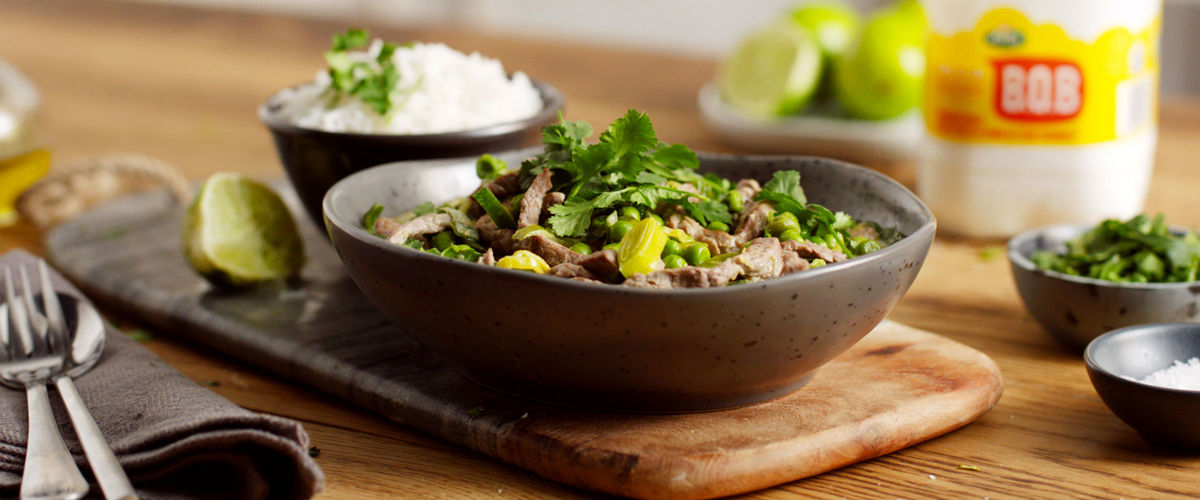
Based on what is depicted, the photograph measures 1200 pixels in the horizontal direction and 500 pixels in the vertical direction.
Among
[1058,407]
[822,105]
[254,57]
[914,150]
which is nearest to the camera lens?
[1058,407]

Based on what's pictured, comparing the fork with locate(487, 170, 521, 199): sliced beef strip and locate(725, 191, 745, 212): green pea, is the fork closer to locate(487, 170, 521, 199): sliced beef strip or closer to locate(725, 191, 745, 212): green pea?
locate(487, 170, 521, 199): sliced beef strip

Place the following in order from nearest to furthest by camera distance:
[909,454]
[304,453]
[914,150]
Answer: [304,453]
[909,454]
[914,150]

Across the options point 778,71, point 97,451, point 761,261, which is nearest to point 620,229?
point 761,261

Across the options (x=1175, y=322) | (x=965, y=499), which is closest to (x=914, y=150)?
(x=1175, y=322)

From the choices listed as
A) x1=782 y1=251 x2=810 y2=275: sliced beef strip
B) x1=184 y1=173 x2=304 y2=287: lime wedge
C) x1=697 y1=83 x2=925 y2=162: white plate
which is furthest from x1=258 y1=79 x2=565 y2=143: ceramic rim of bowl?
x1=697 y1=83 x2=925 y2=162: white plate

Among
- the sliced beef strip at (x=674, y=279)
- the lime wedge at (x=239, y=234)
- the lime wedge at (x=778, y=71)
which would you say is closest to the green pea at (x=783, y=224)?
the sliced beef strip at (x=674, y=279)

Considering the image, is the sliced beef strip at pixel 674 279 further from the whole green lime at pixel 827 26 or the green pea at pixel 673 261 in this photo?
the whole green lime at pixel 827 26

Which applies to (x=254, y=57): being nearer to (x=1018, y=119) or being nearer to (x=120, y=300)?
(x=120, y=300)
